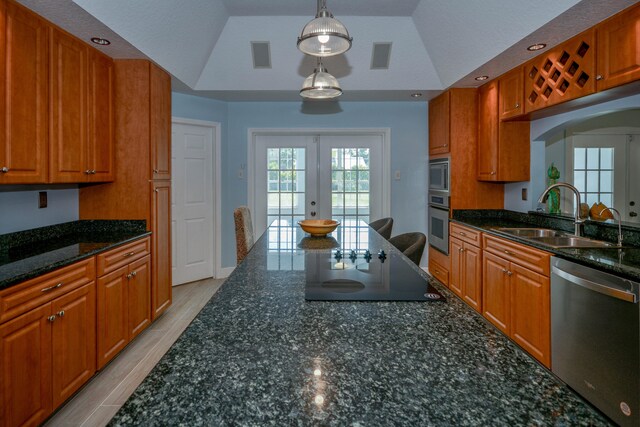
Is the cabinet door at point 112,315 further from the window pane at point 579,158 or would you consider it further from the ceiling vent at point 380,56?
the window pane at point 579,158

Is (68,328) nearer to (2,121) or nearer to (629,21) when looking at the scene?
(2,121)

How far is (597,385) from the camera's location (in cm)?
204

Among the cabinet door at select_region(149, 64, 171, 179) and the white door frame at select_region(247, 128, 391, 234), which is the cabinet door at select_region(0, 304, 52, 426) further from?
the white door frame at select_region(247, 128, 391, 234)

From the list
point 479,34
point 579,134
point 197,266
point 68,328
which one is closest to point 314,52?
point 479,34

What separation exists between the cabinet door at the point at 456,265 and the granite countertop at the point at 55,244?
3.05m

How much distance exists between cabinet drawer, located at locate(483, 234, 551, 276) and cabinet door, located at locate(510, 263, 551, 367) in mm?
47

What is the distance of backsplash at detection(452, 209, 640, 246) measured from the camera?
2.56m

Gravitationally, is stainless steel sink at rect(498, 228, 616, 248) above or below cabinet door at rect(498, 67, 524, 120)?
below

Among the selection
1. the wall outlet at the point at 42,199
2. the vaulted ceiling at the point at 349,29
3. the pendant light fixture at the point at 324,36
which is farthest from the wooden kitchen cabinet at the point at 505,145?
the wall outlet at the point at 42,199

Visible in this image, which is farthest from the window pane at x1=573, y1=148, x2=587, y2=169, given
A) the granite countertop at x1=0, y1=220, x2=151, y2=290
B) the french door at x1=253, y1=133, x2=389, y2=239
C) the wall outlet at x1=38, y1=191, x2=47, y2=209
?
the wall outlet at x1=38, y1=191, x2=47, y2=209

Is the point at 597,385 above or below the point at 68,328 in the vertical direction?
below

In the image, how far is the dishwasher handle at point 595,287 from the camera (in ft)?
6.02

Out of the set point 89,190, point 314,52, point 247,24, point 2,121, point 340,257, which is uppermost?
point 247,24

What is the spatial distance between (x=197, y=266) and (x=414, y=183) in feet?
10.00
